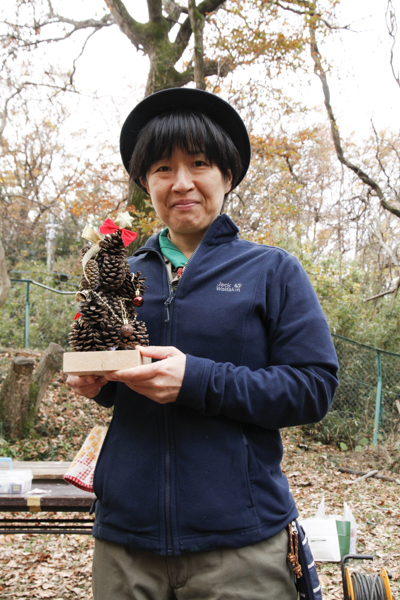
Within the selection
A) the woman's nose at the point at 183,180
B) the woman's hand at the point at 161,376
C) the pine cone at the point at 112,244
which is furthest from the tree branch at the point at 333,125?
the woman's hand at the point at 161,376

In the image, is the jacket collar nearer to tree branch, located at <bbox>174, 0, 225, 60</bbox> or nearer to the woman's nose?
the woman's nose

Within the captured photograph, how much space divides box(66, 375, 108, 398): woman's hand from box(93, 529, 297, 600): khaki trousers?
0.50m

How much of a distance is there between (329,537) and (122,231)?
364cm

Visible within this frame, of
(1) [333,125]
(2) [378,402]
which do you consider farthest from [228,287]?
(1) [333,125]

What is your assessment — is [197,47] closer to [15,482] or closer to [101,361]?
[15,482]

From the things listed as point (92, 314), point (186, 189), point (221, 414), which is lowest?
point (221, 414)

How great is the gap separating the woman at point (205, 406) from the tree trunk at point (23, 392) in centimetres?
522

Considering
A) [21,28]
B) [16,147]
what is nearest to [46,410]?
[21,28]

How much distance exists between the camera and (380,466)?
24.7 ft

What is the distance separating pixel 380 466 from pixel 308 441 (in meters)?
1.42

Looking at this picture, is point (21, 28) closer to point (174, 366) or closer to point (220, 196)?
point (220, 196)

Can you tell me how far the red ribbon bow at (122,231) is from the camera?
169cm

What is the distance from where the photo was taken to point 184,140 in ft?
5.37

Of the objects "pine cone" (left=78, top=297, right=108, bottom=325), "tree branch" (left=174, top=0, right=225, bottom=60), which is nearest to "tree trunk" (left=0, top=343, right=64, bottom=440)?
"pine cone" (left=78, top=297, right=108, bottom=325)
